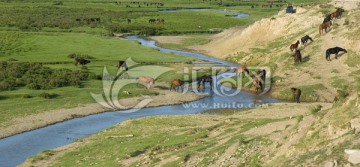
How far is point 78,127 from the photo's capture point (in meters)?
31.5

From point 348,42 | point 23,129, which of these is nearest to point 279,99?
point 348,42

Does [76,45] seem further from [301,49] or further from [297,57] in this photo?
[297,57]

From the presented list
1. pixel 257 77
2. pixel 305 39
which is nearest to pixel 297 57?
pixel 305 39

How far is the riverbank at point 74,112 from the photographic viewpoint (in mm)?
30391

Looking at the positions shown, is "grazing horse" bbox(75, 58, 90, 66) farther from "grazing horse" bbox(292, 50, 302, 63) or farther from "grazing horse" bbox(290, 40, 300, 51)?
"grazing horse" bbox(292, 50, 302, 63)

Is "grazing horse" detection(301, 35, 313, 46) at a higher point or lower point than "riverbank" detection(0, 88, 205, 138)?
higher

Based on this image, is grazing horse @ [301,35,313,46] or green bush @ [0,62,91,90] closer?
green bush @ [0,62,91,90]

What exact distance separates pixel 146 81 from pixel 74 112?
31.4ft

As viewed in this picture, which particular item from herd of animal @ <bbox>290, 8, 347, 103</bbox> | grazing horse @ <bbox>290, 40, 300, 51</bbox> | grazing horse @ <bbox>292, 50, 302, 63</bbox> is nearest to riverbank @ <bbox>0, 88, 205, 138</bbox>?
herd of animal @ <bbox>290, 8, 347, 103</bbox>

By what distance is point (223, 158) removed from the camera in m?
17.9

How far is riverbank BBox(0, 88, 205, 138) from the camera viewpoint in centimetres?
3039

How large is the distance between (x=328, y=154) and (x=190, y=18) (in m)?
92.4

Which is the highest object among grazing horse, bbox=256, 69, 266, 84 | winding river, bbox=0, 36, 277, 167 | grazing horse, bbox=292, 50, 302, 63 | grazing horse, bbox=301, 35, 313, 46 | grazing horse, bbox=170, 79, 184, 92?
grazing horse, bbox=301, 35, 313, 46

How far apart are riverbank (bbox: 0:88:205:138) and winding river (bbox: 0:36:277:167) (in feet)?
1.51
